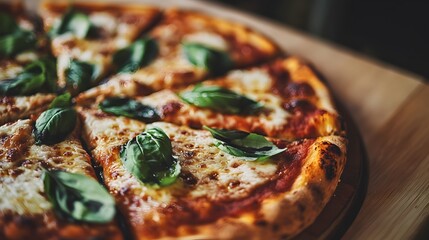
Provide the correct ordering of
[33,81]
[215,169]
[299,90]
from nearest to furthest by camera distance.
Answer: [215,169], [33,81], [299,90]

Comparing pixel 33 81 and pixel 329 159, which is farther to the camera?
pixel 33 81

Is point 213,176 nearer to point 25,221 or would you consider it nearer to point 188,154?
point 188,154

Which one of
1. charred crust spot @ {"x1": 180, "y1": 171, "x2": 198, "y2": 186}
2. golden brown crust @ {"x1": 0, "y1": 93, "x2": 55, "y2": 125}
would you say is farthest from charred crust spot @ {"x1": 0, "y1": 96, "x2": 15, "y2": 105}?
charred crust spot @ {"x1": 180, "y1": 171, "x2": 198, "y2": 186}

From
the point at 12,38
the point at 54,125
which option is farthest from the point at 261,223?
the point at 12,38

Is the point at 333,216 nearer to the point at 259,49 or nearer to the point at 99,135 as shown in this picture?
the point at 99,135

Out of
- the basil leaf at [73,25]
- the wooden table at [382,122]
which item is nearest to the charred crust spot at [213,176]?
the wooden table at [382,122]

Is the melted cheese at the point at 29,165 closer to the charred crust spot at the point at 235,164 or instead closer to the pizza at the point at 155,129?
the pizza at the point at 155,129

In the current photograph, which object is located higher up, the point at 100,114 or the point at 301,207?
the point at 301,207

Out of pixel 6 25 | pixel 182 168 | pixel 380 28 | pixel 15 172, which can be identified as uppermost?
pixel 380 28
